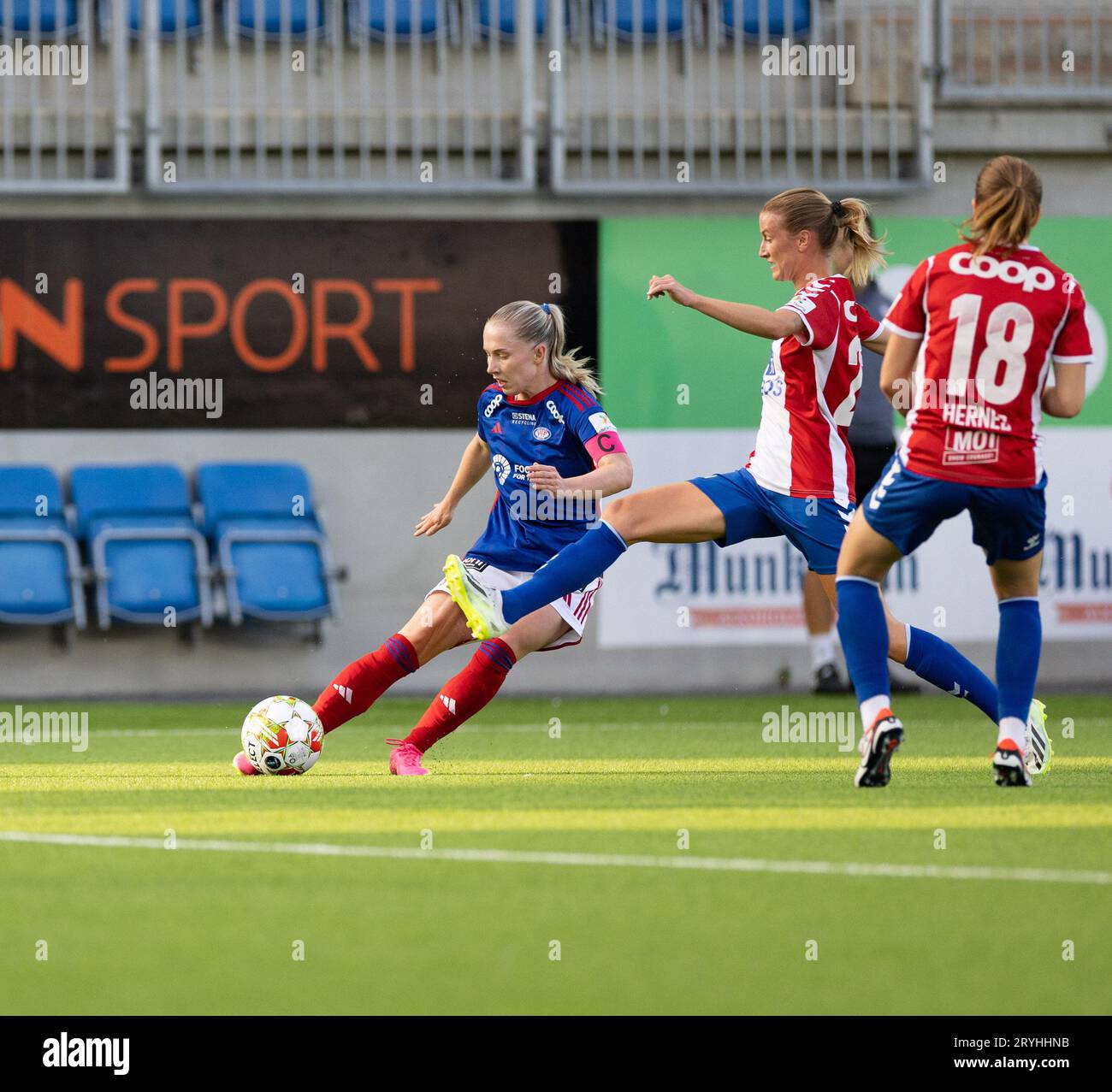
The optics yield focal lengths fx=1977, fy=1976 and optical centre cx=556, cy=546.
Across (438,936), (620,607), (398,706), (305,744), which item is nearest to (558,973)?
(438,936)

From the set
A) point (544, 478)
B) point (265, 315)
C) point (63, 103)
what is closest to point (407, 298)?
point (265, 315)

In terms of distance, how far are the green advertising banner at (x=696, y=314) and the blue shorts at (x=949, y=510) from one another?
734 cm

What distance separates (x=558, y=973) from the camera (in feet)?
10.7

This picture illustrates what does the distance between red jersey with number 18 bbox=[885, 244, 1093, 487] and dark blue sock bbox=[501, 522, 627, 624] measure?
1054 millimetres

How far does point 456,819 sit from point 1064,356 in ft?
6.97

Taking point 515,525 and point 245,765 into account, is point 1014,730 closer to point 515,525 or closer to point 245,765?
point 515,525

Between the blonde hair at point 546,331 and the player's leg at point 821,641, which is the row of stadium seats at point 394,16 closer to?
the player's leg at point 821,641

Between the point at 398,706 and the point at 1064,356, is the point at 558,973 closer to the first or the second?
the point at 1064,356

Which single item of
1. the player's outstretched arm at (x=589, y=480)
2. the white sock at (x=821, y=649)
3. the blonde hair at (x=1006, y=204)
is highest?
the blonde hair at (x=1006, y=204)

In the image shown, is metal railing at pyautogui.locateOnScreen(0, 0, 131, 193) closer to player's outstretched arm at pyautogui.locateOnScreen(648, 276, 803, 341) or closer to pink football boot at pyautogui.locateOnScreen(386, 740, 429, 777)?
pink football boot at pyautogui.locateOnScreen(386, 740, 429, 777)

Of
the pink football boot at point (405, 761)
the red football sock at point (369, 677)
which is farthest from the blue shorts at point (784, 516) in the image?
the pink football boot at point (405, 761)

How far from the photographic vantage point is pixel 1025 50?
13.8 meters

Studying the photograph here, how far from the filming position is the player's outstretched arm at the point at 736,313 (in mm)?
5613

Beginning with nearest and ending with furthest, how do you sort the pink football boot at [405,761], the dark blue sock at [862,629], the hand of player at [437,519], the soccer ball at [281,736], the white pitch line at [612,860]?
the white pitch line at [612,860] → the dark blue sock at [862,629] → the soccer ball at [281,736] → the pink football boot at [405,761] → the hand of player at [437,519]
